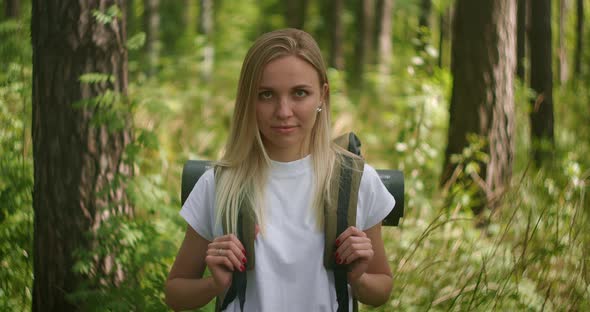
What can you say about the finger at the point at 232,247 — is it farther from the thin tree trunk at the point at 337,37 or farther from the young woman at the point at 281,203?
the thin tree trunk at the point at 337,37

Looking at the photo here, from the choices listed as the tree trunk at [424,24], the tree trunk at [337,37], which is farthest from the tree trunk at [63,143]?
the tree trunk at [337,37]

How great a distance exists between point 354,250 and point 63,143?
90.9 inches

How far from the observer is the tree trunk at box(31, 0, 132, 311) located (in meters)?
3.72

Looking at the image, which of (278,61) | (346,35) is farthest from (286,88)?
(346,35)

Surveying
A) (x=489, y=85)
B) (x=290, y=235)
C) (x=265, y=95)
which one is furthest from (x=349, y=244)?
(x=489, y=85)

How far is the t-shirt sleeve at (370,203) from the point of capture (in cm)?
224

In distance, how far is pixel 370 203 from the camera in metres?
2.25

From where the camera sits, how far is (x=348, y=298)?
2.19 m

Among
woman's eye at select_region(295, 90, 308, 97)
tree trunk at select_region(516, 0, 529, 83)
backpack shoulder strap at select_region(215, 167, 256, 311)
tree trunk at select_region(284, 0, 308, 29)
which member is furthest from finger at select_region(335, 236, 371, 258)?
tree trunk at select_region(284, 0, 308, 29)

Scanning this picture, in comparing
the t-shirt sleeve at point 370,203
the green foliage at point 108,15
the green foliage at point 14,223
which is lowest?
the green foliage at point 14,223

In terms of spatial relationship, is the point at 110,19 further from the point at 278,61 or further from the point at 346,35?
the point at 346,35

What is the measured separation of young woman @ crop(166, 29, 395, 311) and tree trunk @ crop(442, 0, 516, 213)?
4.06 meters

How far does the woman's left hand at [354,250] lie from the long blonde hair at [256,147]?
0.14 metres

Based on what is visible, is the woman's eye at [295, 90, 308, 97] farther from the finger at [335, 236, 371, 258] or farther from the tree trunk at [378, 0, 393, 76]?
the tree trunk at [378, 0, 393, 76]
